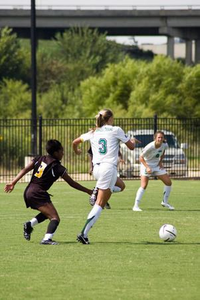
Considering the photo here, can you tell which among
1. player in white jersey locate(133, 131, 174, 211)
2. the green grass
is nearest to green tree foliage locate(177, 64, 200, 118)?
player in white jersey locate(133, 131, 174, 211)

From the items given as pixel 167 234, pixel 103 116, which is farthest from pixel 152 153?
pixel 103 116

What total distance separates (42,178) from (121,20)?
6403cm

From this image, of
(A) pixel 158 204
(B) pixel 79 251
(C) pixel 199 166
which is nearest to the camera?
(B) pixel 79 251

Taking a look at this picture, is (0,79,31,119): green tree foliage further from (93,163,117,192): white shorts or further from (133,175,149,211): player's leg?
(93,163,117,192): white shorts

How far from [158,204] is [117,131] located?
8053mm

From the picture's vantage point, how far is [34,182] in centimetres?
1312

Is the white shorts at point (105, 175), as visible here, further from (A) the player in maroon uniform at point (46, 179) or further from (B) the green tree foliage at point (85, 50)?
(B) the green tree foliage at point (85, 50)

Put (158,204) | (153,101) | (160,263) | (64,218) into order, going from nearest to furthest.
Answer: (160,263)
(64,218)
(158,204)
(153,101)

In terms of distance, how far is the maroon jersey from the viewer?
42.6 ft

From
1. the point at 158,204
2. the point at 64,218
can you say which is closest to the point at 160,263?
the point at 64,218

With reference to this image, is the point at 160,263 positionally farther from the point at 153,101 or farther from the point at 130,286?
the point at 153,101

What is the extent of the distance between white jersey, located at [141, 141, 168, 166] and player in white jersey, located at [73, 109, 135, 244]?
5.93 m

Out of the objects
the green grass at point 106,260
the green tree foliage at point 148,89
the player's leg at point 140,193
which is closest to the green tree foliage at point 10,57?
the green tree foliage at point 148,89

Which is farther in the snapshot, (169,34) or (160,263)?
(169,34)
